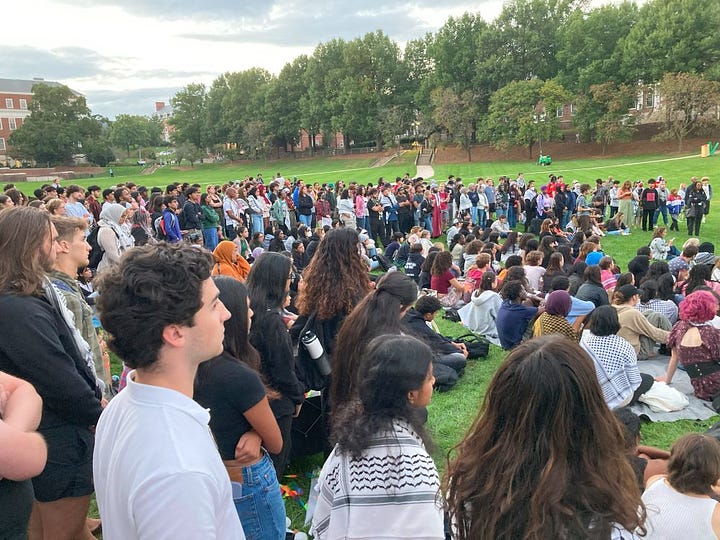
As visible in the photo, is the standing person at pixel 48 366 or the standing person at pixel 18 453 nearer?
→ the standing person at pixel 18 453

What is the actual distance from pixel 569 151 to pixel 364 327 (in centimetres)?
5407

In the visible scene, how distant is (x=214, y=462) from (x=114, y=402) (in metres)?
0.44

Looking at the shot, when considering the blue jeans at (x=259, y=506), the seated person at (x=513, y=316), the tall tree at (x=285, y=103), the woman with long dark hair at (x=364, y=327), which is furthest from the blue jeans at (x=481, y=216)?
the tall tree at (x=285, y=103)

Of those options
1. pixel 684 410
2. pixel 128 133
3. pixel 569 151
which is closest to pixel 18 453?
pixel 684 410

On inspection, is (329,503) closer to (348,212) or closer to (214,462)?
(214,462)

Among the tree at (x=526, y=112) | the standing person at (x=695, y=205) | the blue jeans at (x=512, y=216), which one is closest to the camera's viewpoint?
the standing person at (x=695, y=205)

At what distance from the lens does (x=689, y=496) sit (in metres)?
2.92

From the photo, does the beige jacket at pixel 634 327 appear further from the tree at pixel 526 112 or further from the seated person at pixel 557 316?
the tree at pixel 526 112

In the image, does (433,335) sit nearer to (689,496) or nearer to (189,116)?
(689,496)

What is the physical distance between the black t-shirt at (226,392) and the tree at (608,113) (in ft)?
170

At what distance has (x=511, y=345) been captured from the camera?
7574mm

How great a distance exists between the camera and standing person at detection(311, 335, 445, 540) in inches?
83.7

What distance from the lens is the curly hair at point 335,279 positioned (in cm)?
434

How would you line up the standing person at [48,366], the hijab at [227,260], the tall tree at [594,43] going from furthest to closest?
the tall tree at [594,43] < the hijab at [227,260] < the standing person at [48,366]
